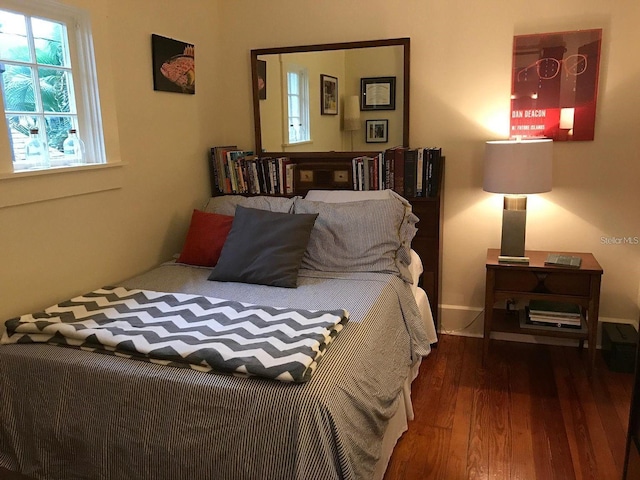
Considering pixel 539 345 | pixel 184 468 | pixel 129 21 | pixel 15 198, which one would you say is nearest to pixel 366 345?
pixel 184 468

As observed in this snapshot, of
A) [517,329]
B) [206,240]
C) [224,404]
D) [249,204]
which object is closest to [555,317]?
[517,329]

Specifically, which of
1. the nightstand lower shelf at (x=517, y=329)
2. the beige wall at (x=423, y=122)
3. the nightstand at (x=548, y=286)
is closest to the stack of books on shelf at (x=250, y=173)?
the beige wall at (x=423, y=122)

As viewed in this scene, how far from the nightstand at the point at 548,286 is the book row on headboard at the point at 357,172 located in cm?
58

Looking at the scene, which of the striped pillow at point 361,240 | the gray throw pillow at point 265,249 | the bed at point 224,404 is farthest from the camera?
the striped pillow at point 361,240

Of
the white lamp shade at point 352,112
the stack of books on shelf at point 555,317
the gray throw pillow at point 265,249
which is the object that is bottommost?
the stack of books on shelf at point 555,317

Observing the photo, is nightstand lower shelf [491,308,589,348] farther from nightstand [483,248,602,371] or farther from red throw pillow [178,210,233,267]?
red throw pillow [178,210,233,267]

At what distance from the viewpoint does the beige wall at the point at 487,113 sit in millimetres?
2719

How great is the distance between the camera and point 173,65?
2.87m

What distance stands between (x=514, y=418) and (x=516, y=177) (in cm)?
117

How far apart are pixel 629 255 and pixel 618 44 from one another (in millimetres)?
1131

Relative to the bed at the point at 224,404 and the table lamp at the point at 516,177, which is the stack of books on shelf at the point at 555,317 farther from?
the bed at the point at 224,404

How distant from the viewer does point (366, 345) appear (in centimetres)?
179

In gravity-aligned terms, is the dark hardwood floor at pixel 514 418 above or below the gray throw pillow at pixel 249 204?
below

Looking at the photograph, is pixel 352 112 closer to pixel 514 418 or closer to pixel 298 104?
pixel 298 104
